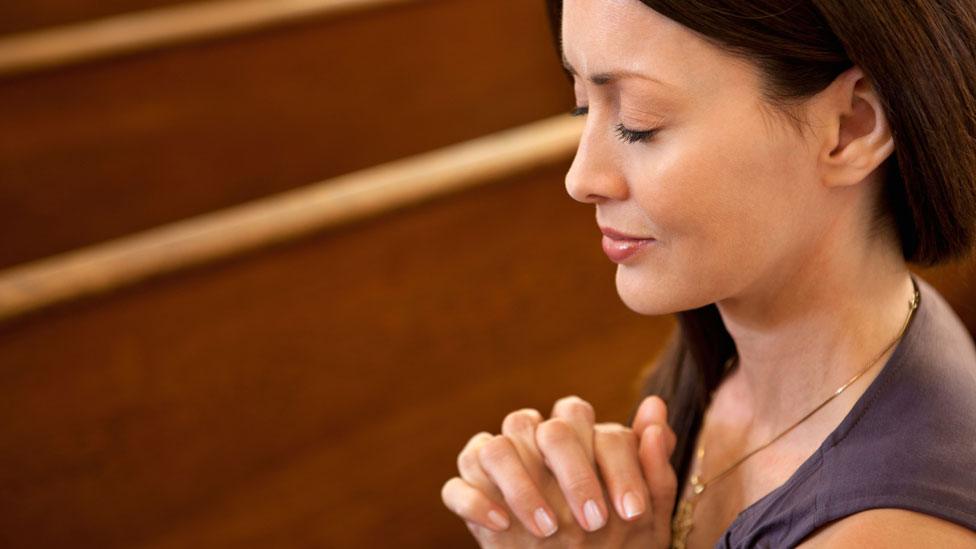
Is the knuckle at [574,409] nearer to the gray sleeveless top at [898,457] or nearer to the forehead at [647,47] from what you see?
the gray sleeveless top at [898,457]

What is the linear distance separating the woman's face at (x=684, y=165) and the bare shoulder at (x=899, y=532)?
→ 0.25 metres

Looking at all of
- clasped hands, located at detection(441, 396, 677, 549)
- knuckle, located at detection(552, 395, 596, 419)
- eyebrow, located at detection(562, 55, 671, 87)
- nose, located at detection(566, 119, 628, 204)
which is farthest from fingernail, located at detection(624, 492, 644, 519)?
eyebrow, located at detection(562, 55, 671, 87)

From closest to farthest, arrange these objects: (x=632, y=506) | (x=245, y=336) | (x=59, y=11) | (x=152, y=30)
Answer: (x=632, y=506) < (x=245, y=336) < (x=152, y=30) < (x=59, y=11)

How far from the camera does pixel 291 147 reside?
354 centimetres

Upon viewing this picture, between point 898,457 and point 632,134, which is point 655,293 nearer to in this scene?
point 632,134

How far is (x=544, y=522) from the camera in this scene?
123 cm

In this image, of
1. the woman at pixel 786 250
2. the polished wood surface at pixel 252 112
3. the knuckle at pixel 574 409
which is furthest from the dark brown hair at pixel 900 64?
the polished wood surface at pixel 252 112

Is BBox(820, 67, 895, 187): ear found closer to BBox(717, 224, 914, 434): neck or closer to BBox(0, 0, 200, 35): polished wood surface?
BBox(717, 224, 914, 434): neck

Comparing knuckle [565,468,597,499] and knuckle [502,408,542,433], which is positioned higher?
knuckle [502,408,542,433]

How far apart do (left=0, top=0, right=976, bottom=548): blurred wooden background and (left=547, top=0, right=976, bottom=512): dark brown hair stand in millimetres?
151

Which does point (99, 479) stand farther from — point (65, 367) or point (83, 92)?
point (83, 92)

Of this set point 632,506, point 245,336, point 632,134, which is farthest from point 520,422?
point 245,336

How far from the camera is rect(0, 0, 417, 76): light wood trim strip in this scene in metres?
3.26

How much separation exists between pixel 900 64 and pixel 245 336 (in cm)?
135
